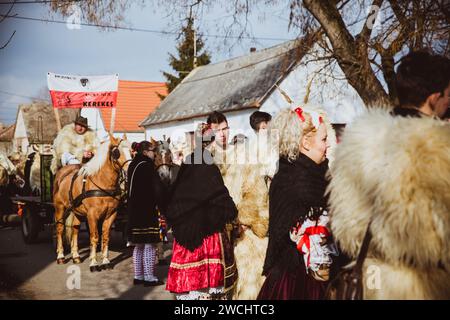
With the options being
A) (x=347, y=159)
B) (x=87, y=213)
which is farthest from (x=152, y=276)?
(x=347, y=159)

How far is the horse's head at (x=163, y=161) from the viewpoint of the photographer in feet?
29.3

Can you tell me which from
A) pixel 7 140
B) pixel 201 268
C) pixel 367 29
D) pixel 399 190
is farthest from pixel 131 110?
pixel 399 190

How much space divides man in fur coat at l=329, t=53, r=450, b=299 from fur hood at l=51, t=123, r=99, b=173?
8678mm

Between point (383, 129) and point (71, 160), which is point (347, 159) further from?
point (71, 160)

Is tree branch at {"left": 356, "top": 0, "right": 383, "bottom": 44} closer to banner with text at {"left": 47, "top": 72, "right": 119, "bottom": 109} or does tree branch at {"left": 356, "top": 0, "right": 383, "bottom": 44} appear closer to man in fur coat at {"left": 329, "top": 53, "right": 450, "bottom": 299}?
man in fur coat at {"left": 329, "top": 53, "right": 450, "bottom": 299}

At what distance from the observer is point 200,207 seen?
4.35m

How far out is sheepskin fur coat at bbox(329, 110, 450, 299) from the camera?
1.92 meters

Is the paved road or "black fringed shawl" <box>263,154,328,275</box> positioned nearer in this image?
"black fringed shawl" <box>263,154,328,275</box>

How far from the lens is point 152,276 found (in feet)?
23.5

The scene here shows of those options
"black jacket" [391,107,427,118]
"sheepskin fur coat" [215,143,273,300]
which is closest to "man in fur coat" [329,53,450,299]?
"black jacket" [391,107,427,118]

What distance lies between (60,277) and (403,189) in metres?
6.89

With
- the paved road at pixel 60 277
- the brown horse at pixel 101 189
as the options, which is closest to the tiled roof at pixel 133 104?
the paved road at pixel 60 277
